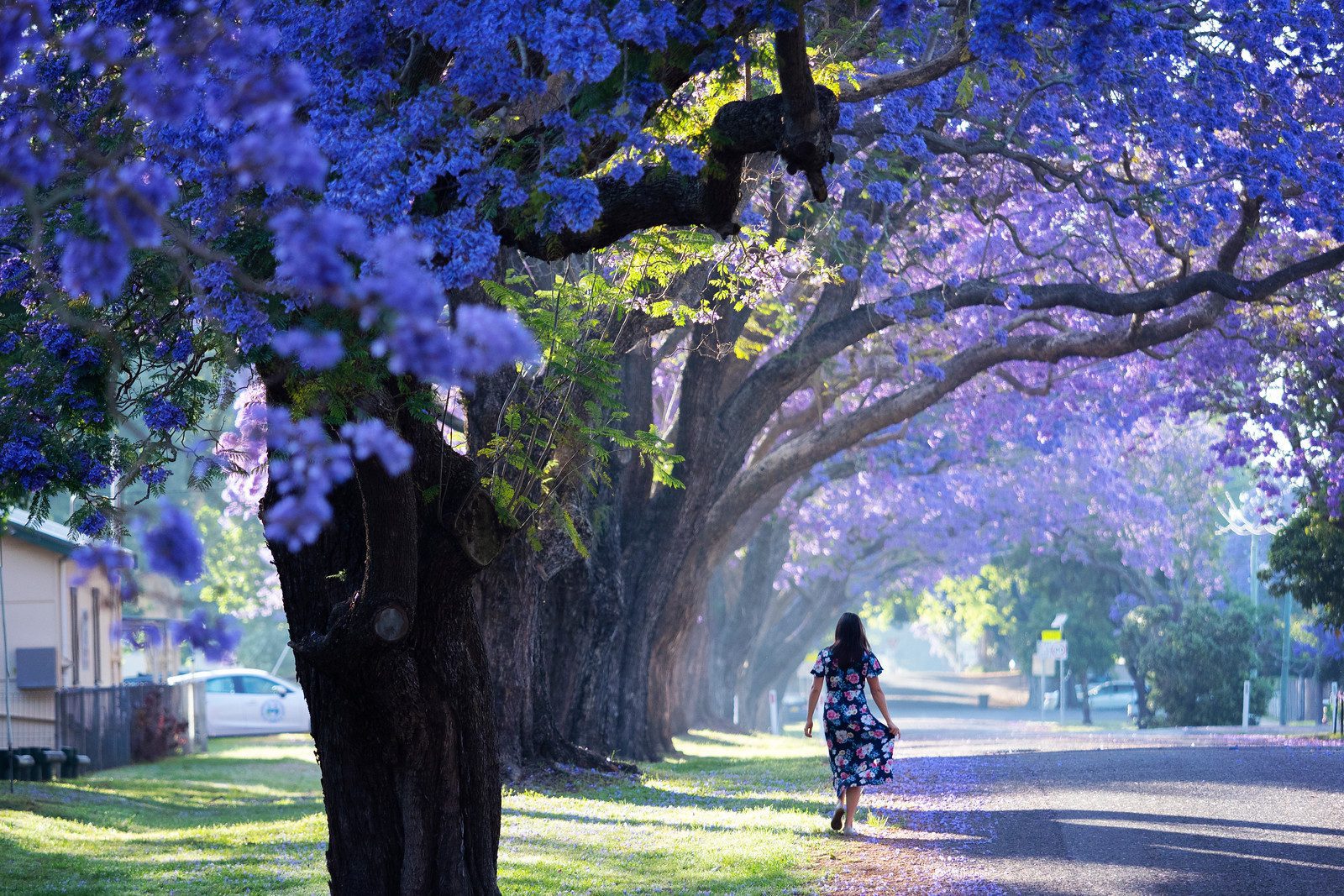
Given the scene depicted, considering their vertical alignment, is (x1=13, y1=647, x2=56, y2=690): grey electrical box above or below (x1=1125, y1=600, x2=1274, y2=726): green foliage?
above

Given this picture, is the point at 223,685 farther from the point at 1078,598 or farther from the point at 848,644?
the point at 1078,598

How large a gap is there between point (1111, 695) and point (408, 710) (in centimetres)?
→ 6158

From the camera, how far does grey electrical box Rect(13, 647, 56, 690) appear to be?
21859 mm

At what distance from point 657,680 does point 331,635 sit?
1569cm

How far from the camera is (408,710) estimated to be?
25.9ft

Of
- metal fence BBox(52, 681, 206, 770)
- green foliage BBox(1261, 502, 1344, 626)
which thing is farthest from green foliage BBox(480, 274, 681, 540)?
green foliage BBox(1261, 502, 1344, 626)

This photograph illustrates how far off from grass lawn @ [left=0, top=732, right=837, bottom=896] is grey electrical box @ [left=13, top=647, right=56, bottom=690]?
1.69m

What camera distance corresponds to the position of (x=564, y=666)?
1884 cm

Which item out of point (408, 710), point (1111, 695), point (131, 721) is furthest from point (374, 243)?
point (1111, 695)

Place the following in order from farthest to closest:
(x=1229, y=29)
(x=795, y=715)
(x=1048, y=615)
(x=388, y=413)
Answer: (x=795, y=715)
(x=1048, y=615)
(x=1229, y=29)
(x=388, y=413)

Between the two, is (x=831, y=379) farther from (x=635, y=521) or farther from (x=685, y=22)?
→ (x=685, y=22)

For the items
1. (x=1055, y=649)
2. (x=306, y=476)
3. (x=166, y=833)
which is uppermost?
(x=306, y=476)

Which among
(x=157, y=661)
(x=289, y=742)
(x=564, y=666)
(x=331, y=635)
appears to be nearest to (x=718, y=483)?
(x=564, y=666)

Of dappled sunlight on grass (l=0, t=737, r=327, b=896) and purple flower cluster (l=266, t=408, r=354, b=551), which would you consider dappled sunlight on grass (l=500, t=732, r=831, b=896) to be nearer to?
dappled sunlight on grass (l=0, t=737, r=327, b=896)
